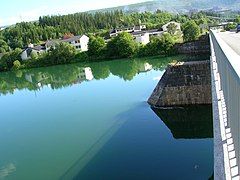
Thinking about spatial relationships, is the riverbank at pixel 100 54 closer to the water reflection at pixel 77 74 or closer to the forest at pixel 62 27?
the water reflection at pixel 77 74

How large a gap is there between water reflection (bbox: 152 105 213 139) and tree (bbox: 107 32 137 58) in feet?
121

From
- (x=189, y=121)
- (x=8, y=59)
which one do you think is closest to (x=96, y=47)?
(x=8, y=59)

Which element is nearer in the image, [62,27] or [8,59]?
[8,59]

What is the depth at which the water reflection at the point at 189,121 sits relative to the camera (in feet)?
64.0

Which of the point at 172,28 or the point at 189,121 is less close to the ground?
the point at 172,28

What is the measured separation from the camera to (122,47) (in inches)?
2416

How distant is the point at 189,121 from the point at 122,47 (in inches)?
1589

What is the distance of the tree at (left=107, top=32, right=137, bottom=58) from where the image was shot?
61.0 m

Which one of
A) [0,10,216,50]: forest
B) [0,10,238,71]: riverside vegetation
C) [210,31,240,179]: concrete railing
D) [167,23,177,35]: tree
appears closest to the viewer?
[210,31,240,179]: concrete railing

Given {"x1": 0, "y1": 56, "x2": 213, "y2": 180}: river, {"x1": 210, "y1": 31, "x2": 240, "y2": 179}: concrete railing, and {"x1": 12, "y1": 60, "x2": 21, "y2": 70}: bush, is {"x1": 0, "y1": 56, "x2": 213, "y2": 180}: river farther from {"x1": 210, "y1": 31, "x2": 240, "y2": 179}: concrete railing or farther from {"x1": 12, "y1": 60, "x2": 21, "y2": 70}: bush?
{"x1": 12, "y1": 60, "x2": 21, "y2": 70}: bush

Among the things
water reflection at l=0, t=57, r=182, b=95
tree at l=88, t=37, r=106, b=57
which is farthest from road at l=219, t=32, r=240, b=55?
tree at l=88, t=37, r=106, b=57

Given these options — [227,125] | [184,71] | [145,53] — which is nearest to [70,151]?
[184,71]

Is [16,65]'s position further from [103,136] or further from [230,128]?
[230,128]

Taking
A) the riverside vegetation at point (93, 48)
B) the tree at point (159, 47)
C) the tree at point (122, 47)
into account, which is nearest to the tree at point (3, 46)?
the riverside vegetation at point (93, 48)
